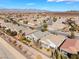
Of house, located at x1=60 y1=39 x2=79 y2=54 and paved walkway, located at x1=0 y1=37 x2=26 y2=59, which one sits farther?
house, located at x1=60 y1=39 x2=79 y2=54

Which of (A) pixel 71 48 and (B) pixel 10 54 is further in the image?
(A) pixel 71 48

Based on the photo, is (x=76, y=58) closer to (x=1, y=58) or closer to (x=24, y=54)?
(x=24, y=54)

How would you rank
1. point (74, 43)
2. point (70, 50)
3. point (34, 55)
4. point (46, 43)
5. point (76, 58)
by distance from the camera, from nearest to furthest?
point (76, 58) < point (34, 55) < point (70, 50) < point (74, 43) < point (46, 43)

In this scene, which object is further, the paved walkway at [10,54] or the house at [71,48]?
the house at [71,48]

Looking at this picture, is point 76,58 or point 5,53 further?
point 5,53

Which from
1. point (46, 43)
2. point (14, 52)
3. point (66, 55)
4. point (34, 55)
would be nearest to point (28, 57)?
point (34, 55)

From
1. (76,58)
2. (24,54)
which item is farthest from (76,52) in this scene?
(24,54)

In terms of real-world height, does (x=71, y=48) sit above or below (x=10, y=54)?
above

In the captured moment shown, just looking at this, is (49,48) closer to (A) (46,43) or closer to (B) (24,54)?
(A) (46,43)

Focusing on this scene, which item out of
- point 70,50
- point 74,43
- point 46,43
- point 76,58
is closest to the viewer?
point 76,58
